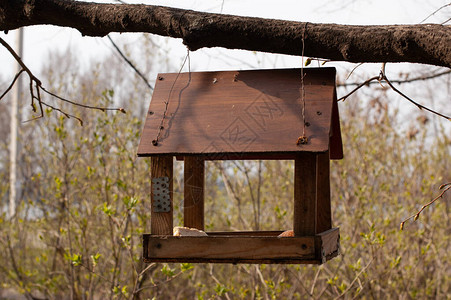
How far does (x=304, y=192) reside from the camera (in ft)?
7.43

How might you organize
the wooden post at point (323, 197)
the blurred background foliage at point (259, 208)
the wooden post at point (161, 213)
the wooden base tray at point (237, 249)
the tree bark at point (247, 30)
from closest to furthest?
the tree bark at point (247, 30) < the wooden base tray at point (237, 249) < the wooden post at point (161, 213) < the wooden post at point (323, 197) < the blurred background foliage at point (259, 208)

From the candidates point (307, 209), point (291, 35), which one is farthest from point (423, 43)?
point (307, 209)

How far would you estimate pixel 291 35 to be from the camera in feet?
6.89

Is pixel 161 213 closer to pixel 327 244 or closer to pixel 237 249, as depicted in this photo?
pixel 237 249

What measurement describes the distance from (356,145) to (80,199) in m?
2.51

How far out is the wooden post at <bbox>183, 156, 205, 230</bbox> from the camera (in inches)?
107

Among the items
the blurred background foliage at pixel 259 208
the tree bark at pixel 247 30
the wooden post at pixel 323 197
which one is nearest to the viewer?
the tree bark at pixel 247 30

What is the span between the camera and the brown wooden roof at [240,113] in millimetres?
2244


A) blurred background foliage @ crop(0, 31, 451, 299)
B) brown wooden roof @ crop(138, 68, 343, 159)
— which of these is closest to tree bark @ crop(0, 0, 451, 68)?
brown wooden roof @ crop(138, 68, 343, 159)

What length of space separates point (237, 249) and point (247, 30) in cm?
82

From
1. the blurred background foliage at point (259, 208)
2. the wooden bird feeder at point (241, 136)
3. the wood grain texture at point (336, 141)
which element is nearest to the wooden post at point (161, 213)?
the wooden bird feeder at point (241, 136)

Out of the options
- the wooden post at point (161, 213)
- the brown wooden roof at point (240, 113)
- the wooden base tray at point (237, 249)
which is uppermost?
the brown wooden roof at point (240, 113)

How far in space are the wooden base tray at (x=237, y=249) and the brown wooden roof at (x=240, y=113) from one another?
33 centimetres

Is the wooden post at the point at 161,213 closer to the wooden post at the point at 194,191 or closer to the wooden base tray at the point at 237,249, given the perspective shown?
the wooden base tray at the point at 237,249
